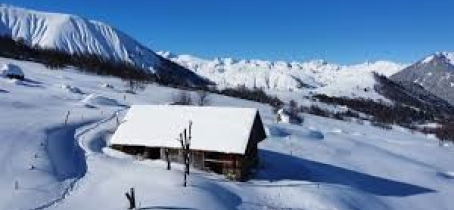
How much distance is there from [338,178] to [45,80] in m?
79.7

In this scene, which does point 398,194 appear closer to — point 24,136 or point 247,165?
point 247,165

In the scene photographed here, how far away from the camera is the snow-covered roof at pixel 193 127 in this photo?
60.5 m

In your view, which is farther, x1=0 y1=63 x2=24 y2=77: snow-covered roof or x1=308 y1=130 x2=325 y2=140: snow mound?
x1=0 y1=63 x2=24 y2=77: snow-covered roof

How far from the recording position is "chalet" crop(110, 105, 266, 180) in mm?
60250

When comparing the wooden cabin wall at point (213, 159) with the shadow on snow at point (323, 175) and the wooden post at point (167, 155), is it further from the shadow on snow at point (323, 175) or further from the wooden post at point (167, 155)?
the shadow on snow at point (323, 175)

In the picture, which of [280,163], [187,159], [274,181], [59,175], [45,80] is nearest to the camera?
[59,175]

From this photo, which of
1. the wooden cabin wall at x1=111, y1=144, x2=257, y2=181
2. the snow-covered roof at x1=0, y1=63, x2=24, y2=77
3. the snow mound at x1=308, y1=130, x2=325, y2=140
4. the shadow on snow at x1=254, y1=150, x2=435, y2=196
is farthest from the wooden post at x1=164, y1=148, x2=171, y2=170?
the snow-covered roof at x1=0, y1=63, x2=24, y2=77

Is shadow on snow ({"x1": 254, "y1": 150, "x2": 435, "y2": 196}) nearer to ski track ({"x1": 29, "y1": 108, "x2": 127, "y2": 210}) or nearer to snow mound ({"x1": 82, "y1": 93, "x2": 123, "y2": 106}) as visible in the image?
ski track ({"x1": 29, "y1": 108, "x2": 127, "y2": 210})

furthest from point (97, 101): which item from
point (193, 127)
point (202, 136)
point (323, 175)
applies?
point (323, 175)

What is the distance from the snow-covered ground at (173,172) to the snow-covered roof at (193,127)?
2341mm

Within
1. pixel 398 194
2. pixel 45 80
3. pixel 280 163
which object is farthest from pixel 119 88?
pixel 398 194

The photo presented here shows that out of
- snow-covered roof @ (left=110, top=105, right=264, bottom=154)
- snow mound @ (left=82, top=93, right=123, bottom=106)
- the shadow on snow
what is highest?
snow mound @ (left=82, top=93, right=123, bottom=106)

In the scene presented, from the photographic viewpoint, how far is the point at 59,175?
173 ft

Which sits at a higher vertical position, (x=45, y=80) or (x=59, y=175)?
(x=45, y=80)
